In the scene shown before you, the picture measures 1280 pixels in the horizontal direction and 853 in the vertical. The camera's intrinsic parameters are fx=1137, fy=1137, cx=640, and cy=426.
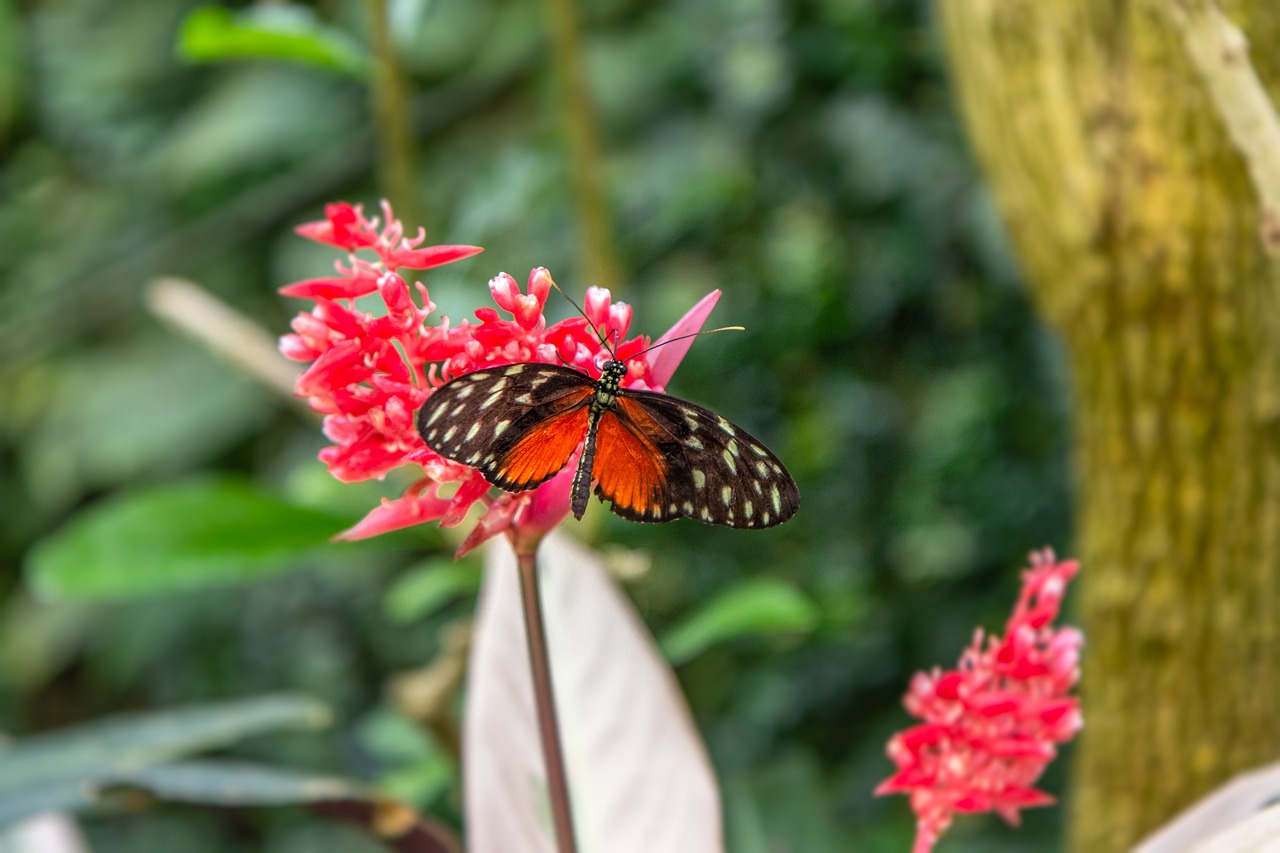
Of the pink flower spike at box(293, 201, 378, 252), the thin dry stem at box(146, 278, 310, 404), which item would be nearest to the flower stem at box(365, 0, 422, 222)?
the thin dry stem at box(146, 278, 310, 404)

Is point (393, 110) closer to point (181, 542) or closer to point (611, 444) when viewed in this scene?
point (181, 542)

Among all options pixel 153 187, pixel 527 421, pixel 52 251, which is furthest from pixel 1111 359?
pixel 52 251

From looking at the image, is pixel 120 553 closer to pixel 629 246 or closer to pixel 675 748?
pixel 675 748

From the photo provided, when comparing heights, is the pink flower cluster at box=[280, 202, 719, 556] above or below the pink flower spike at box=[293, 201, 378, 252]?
below

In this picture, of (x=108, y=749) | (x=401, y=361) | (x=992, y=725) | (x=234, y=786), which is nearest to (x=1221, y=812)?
(x=992, y=725)

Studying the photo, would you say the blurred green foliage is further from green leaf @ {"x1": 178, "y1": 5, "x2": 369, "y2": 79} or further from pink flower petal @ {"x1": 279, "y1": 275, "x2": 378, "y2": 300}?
pink flower petal @ {"x1": 279, "y1": 275, "x2": 378, "y2": 300}

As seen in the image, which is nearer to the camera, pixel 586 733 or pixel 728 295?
pixel 586 733
